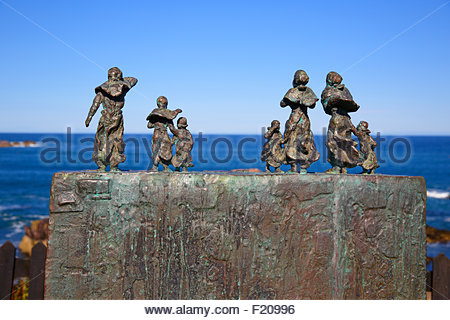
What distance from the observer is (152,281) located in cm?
420

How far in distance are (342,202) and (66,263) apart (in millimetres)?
3107

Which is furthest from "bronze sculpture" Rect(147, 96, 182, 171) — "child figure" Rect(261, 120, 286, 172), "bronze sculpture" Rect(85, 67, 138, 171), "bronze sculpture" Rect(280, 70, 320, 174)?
"bronze sculpture" Rect(280, 70, 320, 174)

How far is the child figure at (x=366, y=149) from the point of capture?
450cm

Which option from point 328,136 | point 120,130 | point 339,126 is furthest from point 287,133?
point 120,130

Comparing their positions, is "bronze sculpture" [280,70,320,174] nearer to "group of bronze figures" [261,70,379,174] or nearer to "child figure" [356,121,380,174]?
"group of bronze figures" [261,70,379,174]

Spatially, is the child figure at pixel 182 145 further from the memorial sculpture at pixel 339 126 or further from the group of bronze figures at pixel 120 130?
the memorial sculpture at pixel 339 126

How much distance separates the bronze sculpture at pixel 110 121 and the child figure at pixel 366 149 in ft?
9.16

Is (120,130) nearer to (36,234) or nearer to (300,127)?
(300,127)

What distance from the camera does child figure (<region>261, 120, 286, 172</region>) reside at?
178 inches

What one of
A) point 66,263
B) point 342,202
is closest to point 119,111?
point 66,263

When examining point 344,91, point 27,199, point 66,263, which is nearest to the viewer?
point 66,263

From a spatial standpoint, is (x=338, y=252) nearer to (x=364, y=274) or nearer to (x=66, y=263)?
(x=364, y=274)

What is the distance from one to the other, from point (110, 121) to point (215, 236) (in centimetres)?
180

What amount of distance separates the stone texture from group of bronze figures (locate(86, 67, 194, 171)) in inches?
13.3
